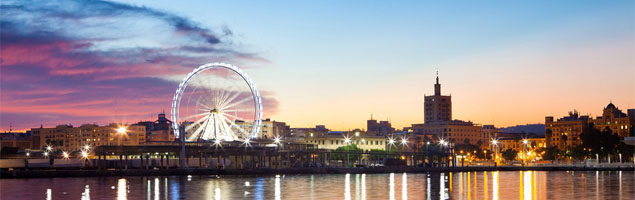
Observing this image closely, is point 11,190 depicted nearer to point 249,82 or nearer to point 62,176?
point 62,176

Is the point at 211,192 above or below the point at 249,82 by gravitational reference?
below

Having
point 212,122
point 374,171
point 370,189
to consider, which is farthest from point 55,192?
point 374,171

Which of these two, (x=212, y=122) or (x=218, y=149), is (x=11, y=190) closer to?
(x=212, y=122)

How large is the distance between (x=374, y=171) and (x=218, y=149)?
35487 mm

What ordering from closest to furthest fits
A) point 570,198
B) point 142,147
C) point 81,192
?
point 570,198, point 81,192, point 142,147

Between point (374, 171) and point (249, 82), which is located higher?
point (249, 82)

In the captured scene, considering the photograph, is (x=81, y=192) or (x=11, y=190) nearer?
(x=81, y=192)

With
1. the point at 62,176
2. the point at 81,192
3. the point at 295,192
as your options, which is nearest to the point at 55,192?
the point at 81,192

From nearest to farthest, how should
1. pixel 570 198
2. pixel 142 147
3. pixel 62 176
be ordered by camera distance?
pixel 570 198
pixel 62 176
pixel 142 147

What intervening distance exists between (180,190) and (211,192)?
5.89 m

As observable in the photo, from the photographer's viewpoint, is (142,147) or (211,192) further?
(142,147)

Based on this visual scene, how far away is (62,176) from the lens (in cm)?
14488

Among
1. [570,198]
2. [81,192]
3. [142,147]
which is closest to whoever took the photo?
[570,198]

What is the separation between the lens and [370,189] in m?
99.0
